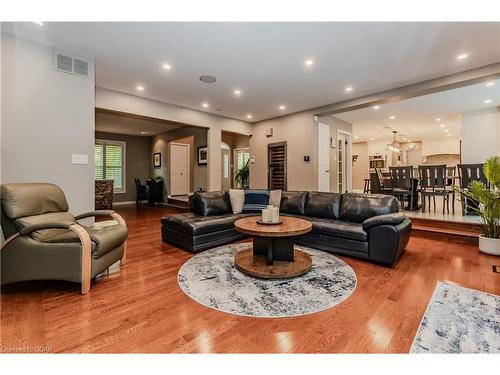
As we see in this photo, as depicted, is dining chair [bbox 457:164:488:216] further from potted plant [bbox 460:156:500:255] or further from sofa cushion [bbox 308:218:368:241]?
sofa cushion [bbox 308:218:368:241]

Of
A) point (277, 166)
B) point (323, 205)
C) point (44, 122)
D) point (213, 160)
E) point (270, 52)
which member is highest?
point (270, 52)

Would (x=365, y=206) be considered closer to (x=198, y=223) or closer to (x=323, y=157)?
(x=198, y=223)

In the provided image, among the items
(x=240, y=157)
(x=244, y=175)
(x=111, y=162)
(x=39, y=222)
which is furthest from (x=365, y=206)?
(x=111, y=162)

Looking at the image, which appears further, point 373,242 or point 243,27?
point 373,242

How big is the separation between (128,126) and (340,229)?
24.5ft

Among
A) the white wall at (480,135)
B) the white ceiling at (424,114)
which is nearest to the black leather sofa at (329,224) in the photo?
the white ceiling at (424,114)

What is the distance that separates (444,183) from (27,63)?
7.53 metres

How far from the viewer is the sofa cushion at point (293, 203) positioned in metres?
4.28

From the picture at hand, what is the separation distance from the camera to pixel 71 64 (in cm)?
338

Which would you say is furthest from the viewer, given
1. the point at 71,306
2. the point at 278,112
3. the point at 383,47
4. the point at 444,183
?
the point at 278,112

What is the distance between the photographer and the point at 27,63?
10.1 ft

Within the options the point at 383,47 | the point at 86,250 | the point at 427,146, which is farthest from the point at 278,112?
the point at 427,146

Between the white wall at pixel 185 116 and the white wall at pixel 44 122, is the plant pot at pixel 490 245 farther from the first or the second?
the white wall at pixel 44 122

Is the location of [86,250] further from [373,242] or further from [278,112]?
[278,112]
